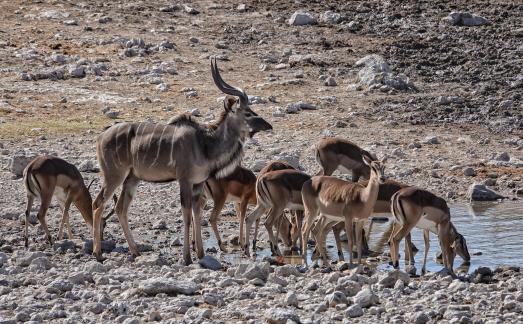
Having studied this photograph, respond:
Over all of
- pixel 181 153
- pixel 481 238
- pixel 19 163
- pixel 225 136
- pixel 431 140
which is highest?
pixel 225 136

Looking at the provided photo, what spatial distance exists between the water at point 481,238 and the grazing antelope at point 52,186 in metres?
1.96

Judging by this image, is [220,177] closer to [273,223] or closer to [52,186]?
[273,223]

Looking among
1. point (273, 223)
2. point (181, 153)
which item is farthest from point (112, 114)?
point (181, 153)

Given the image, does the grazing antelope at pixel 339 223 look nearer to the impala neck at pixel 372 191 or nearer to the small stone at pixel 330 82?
the impala neck at pixel 372 191

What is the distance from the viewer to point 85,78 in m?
28.9

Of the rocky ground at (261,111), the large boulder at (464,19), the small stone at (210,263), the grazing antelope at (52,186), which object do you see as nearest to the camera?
the rocky ground at (261,111)

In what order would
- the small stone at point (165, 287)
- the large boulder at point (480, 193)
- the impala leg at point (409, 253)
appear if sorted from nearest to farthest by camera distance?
the small stone at point (165, 287), the impala leg at point (409, 253), the large boulder at point (480, 193)

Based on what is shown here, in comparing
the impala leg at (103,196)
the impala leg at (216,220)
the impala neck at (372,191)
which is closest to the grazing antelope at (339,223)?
the impala neck at (372,191)

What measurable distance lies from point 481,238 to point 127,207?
5.31m

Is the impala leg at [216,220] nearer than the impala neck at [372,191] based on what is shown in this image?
No

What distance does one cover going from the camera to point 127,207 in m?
16.1

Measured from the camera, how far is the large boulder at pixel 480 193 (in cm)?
2061

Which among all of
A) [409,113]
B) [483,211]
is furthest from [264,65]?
[483,211]

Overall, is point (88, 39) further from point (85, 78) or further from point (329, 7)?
point (329, 7)
